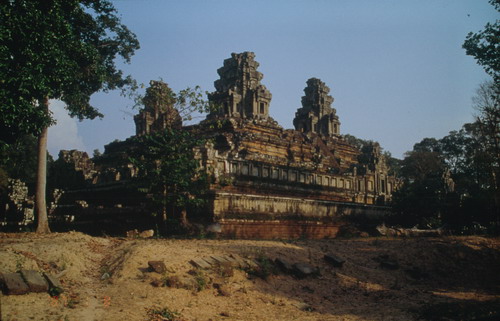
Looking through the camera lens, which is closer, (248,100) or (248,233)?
(248,233)

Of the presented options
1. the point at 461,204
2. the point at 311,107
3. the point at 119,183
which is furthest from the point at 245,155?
the point at 311,107

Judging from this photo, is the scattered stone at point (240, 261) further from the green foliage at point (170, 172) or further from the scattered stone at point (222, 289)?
the green foliage at point (170, 172)

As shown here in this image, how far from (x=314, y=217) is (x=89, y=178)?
15377mm

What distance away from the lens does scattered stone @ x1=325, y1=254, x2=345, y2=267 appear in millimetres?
13414

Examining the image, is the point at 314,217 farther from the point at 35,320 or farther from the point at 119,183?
the point at 35,320

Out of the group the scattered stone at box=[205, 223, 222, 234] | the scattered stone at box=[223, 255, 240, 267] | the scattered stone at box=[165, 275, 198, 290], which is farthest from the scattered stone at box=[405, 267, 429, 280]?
the scattered stone at box=[165, 275, 198, 290]

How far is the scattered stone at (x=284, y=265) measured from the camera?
12109 mm

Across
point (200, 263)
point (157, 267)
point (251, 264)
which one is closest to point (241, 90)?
point (251, 264)

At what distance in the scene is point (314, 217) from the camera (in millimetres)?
21531

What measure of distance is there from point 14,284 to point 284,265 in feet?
22.1

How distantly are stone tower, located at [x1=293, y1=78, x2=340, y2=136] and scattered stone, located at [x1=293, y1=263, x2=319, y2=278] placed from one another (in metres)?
36.3

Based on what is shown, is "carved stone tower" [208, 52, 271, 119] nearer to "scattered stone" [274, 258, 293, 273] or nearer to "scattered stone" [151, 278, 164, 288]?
"scattered stone" [274, 258, 293, 273]

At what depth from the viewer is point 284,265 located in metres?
12.1

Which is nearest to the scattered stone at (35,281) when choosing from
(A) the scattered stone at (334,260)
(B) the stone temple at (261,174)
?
(A) the scattered stone at (334,260)
